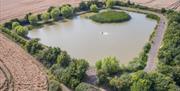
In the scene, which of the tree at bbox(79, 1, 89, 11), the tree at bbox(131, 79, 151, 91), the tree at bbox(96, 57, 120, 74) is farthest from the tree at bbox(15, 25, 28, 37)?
the tree at bbox(131, 79, 151, 91)

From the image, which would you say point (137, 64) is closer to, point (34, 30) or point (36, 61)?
point (36, 61)

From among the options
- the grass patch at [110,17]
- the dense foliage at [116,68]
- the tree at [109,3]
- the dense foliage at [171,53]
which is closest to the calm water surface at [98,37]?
the grass patch at [110,17]

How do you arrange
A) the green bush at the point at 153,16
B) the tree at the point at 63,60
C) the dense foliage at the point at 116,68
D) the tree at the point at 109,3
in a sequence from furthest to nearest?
the tree at the point at 109,3 → the green bush at the point at 153,16 → the tree at the point at 63,60 → the dense foliage at the point at 116,68

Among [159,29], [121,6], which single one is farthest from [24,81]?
[121,6]

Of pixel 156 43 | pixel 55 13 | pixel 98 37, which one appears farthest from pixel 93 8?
pixel 156 43

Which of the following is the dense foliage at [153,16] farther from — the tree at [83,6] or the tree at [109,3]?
the tree at [83,6]
